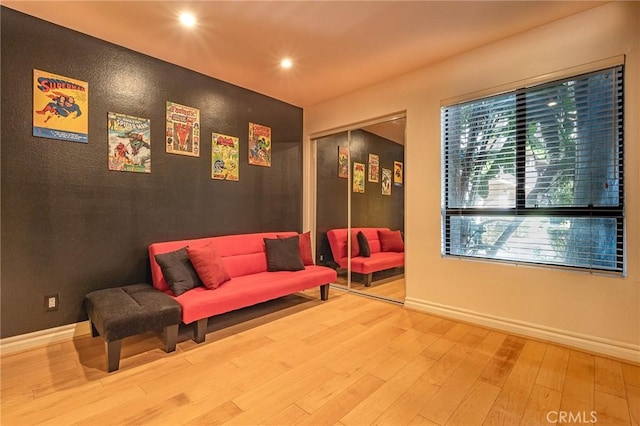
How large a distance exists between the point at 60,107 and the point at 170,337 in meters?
2.23

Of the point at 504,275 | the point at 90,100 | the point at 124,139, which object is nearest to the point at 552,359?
the point at 504,275

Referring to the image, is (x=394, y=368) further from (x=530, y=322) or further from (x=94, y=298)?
(x=94, y=298)

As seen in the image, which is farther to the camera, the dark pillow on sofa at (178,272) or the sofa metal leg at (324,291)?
the sofa metal leg at (324,291)

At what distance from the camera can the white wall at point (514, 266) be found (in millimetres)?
2238

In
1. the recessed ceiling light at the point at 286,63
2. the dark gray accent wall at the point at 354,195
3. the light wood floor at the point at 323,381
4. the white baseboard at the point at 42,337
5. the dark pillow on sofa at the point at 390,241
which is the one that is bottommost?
the light wood floor at the point at 323,381

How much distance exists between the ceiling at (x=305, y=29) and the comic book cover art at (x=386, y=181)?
123 centimetres

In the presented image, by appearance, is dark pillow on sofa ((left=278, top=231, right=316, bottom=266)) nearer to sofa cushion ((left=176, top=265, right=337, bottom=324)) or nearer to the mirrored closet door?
sofa cushion ((left=176, top=265, right=337, bottom=324))

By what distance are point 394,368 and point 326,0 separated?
283 cm

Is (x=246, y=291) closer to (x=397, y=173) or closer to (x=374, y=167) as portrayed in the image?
(x=397, y=173)

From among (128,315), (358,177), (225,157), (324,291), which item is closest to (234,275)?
(324,291)

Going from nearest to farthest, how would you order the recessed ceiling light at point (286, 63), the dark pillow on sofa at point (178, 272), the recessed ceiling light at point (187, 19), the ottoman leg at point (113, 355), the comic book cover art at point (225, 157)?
the ottoman leg at point (113, 355) → the recessed ceiling light at point (187, 19) → the dark pillow on sofa at point (178, 272) → the recessed ceiling light at point (286, 63) → the comic book cover art at point (225, 157)

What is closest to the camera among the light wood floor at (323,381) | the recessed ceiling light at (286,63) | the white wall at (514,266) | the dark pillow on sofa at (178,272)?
the light wood floor at (323,381)

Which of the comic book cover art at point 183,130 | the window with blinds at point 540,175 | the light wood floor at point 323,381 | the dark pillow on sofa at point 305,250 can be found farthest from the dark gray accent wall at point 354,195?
the comic book cover art at point 183,130

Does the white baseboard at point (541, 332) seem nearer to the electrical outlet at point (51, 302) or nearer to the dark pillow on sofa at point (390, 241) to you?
the dark pillow on sofa at point (390, 241)
